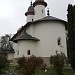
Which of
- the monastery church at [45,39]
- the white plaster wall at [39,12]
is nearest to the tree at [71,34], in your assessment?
the monastery church at [45,39]

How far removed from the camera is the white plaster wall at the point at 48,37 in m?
31.8

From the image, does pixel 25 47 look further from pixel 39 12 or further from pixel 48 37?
pixel 39 12

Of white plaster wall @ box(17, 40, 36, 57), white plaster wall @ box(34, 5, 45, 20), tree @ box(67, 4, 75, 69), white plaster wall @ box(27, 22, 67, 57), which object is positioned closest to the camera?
tree @ box(67, 4, 75, 69)

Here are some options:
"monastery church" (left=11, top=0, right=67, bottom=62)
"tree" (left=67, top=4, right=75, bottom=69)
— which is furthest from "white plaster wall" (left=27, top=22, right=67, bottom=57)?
"tree" (left=67, top=4, right=75, bottom=69)

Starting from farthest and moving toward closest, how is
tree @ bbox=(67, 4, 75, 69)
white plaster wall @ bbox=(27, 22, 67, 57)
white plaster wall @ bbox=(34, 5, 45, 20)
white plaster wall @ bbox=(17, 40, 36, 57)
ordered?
white plaster wall @ bbox=(34, 5, 45, 20), white plaster wall @ bbox=(17, 40, 36, 57), white plaster wall @ bbox=(27, 22, 67, 57), tree @ bbox=(67, 4, 75, 69)

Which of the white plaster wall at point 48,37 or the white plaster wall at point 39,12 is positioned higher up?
the white plaster wall at point 39,12

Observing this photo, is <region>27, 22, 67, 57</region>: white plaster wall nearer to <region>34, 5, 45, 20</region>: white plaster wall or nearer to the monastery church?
the monastery church

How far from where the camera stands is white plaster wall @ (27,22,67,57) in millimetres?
31844

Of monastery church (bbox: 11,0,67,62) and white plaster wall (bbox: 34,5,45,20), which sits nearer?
monastery church (bbox: 11,0,67,62)

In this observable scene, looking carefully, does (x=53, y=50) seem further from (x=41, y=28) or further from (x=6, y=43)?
(x=6, y=43)

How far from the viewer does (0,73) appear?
66.5 feet

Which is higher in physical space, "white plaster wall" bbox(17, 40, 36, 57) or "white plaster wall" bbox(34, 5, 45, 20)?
"white plaster wall" bbox(34, 5, 45, 20)

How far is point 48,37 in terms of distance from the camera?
32094mm

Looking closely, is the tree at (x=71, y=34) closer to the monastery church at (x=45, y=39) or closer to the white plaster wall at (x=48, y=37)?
the monastery church at (x=45, y=39)
